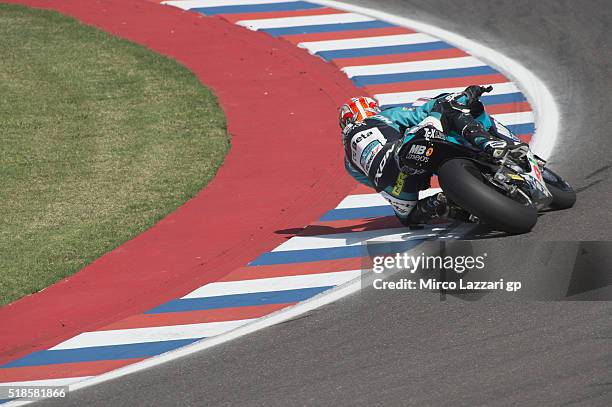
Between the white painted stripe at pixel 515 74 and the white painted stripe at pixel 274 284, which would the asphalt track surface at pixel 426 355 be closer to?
the white painted stripe at pixel 274 284

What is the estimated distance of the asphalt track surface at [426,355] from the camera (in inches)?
327

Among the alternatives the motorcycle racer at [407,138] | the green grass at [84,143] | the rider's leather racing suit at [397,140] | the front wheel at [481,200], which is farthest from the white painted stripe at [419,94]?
the front wheel at [481,200]

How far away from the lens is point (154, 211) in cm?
1303

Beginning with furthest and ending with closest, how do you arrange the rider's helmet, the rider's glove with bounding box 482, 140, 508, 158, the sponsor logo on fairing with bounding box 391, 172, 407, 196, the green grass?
the green grass, the rider's helmet, the sponsor logo on fairing with bounding box 391, 172, 407, 196, the rider's glove with bounding box 482, 140, 508, 158

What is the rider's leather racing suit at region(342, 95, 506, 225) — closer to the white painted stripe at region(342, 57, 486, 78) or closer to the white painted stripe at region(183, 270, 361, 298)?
the white painted stripe at region(183, 270, 361, 298)

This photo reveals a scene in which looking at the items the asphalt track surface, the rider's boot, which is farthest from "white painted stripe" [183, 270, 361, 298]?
the rider's boot

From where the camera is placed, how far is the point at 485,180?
10.6 metres

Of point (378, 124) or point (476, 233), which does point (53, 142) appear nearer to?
point (378, 124)

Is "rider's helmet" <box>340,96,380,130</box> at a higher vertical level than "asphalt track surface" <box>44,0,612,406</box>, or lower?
higher

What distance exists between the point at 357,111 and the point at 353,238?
134 centimetres

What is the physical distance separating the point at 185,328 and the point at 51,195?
4.08 meters

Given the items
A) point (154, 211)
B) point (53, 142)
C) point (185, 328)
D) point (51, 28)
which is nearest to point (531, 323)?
point (185, 328)

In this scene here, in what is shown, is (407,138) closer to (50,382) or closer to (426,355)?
(426,355)

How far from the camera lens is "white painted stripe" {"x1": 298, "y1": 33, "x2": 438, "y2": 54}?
17641 millimetres
